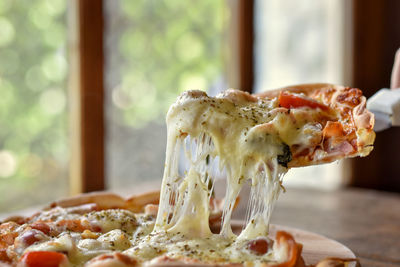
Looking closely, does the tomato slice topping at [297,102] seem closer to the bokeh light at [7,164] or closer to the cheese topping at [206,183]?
the cheese topping at [206,183]

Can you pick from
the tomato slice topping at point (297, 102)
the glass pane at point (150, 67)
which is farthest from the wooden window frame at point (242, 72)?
the tomato slice topping at point (297, 102)

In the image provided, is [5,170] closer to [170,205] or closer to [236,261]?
[170,205]

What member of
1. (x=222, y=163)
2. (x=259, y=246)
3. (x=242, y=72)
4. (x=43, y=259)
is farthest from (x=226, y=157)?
(x=242, y=72)

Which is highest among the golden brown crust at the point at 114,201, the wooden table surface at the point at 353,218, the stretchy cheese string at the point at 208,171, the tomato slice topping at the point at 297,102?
the tomato slice topping at the point at 297,102

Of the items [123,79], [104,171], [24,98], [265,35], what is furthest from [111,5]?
[265,35]

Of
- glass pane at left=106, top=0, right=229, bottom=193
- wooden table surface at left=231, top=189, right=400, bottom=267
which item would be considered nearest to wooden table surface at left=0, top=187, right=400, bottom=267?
wooden table surface at left=231, top=189, right=400, bottom=267

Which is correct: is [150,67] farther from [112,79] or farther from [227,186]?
[227,186]

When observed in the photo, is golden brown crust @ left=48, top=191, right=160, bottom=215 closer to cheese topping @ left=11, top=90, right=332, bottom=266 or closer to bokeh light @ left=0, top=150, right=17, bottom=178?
cheese topping @ left=11, top=90, right=332, bottom=266
